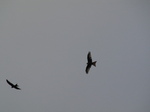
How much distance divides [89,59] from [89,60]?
37 mm

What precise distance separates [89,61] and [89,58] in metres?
0.11

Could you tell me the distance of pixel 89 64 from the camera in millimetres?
11117

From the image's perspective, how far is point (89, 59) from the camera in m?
11.1

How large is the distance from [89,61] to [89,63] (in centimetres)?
6

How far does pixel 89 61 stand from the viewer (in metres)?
11.1

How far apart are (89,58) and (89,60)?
80 millimetres

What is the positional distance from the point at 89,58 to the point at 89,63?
16cm

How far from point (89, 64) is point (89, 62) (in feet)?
0.20

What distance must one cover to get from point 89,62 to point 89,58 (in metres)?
0.14

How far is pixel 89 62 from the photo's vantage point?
11.1 m

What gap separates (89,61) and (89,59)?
70mm

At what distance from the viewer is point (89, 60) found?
36.4 feet
